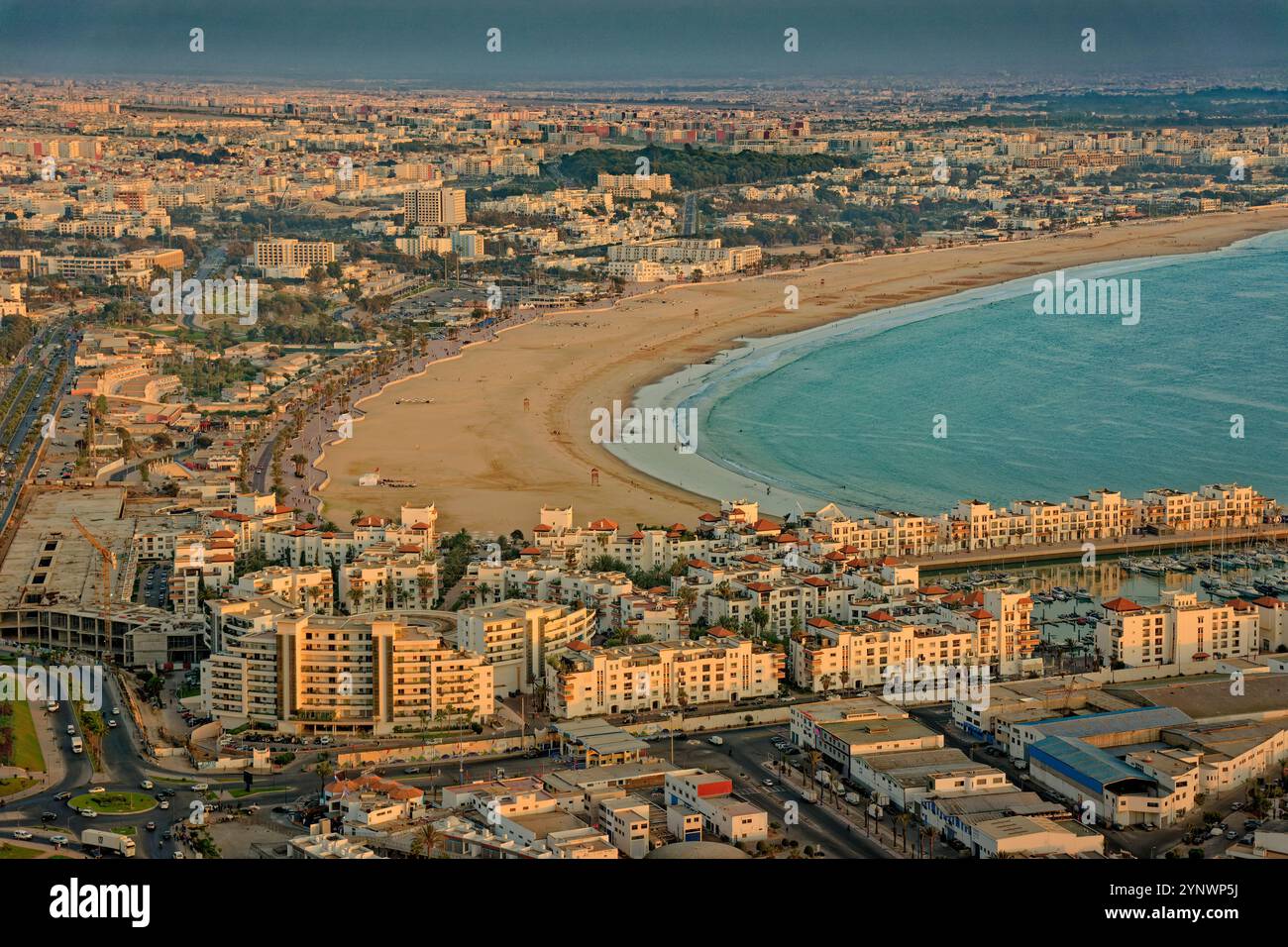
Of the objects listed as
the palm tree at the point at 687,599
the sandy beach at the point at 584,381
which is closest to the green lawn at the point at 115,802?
the palm tree at the point at 687,599

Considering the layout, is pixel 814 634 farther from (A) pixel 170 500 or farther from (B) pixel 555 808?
(A) pixel 170 500

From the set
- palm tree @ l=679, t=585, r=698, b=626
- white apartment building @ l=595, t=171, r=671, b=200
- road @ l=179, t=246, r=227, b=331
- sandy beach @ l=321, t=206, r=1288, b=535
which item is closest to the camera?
palm tree @ l=679, t=585, r=698, b=626

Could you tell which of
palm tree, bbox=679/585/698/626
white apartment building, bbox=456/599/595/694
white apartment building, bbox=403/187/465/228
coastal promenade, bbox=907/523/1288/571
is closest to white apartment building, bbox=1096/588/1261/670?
palm tree, bbox=679/585/698/626

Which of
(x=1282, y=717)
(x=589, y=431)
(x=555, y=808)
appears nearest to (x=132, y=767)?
(x=555, y=808)

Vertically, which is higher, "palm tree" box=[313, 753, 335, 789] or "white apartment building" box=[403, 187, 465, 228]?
"white apartment building" box=[403, 187, 465, 228]

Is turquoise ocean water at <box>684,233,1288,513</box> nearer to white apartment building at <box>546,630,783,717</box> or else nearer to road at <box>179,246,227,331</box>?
white apartment building at <box>546,630,783,717</box>

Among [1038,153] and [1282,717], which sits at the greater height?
[1038,153]

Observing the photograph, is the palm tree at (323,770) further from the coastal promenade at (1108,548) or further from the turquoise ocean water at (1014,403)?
the turquoise ocean water at (1014,403)
